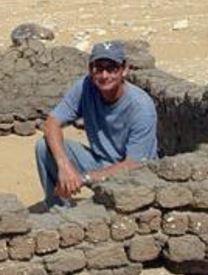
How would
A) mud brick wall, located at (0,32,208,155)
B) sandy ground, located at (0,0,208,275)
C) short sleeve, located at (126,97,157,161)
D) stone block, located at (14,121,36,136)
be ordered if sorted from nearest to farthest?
short sleeve, located at (126,97,157,161)
mud brick wall, located at (0,32,208,155)
sandy ground, located at (0,0,208,275)
stone block, located at (14,121,36,136)

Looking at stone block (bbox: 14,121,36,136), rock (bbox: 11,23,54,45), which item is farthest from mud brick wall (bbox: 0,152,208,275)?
rock (bbox: 11,23,54,45)

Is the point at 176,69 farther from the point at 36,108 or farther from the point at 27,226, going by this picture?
the point at 27,226

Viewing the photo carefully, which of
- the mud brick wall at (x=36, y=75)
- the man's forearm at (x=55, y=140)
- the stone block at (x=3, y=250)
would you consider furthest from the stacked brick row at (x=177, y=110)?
the stone block at (x=3, y=250)

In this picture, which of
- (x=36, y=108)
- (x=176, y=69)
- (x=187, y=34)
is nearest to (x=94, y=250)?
(x=36, y=108)

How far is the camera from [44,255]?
7559mm

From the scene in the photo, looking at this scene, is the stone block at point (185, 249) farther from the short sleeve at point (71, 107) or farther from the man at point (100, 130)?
the short sleeve at point (71, 107)

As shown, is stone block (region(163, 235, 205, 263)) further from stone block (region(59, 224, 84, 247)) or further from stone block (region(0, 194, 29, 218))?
stone block (region(0, 194, 29, 218))

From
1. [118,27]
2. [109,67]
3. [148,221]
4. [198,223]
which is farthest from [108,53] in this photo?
[118,27]

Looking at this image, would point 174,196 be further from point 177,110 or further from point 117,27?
point 117,27

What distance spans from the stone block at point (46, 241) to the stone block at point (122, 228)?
0.41 m

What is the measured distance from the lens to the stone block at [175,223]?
7738 mm

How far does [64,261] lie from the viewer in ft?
24.9

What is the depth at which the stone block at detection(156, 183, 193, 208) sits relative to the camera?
25.1 ft

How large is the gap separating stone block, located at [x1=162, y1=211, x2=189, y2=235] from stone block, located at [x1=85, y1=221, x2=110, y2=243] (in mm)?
416
